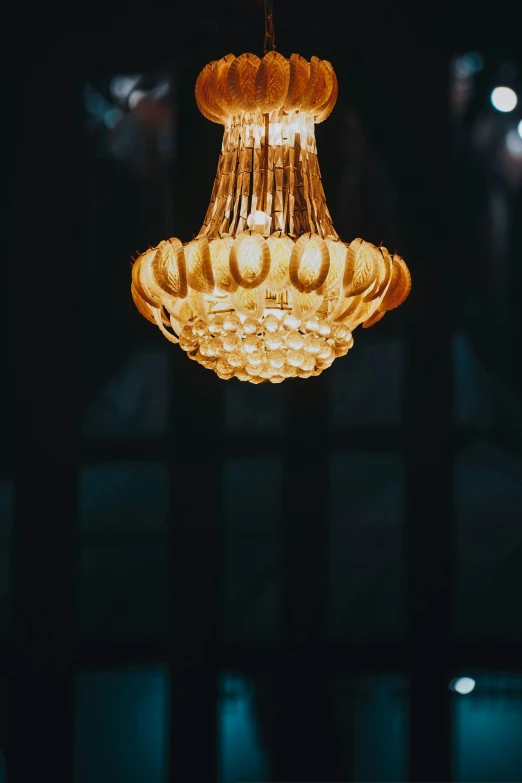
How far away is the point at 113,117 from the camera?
4098 mm

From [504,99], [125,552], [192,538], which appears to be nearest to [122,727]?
[125,552]

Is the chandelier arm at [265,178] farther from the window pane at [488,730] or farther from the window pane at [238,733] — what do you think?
the window pane at [488,730]

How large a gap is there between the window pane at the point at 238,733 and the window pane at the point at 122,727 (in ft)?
0.84

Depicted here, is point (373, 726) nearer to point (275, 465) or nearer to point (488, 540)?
point (488, 540)

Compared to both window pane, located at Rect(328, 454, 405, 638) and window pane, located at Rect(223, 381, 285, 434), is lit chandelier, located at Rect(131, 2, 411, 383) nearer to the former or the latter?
window pane, located at Rect(223, 381, 285, 434)

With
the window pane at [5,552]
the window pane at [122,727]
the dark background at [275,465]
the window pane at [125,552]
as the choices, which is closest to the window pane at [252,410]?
the dark background at [275,465]

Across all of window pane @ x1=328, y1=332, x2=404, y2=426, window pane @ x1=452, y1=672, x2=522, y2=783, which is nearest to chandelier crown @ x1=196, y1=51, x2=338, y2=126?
window pane @ x1=328, y1=332, x2=404, y2=426

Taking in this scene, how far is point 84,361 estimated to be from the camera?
408cm

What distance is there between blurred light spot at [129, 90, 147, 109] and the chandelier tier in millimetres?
1736

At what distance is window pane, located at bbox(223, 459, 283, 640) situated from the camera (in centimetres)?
397

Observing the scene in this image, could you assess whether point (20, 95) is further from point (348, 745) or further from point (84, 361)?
point (348, 745)

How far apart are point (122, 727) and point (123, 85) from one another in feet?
9.35

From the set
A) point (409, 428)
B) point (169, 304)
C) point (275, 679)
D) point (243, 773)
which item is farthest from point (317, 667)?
point (169, 304)

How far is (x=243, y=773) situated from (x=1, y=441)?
1802mm
